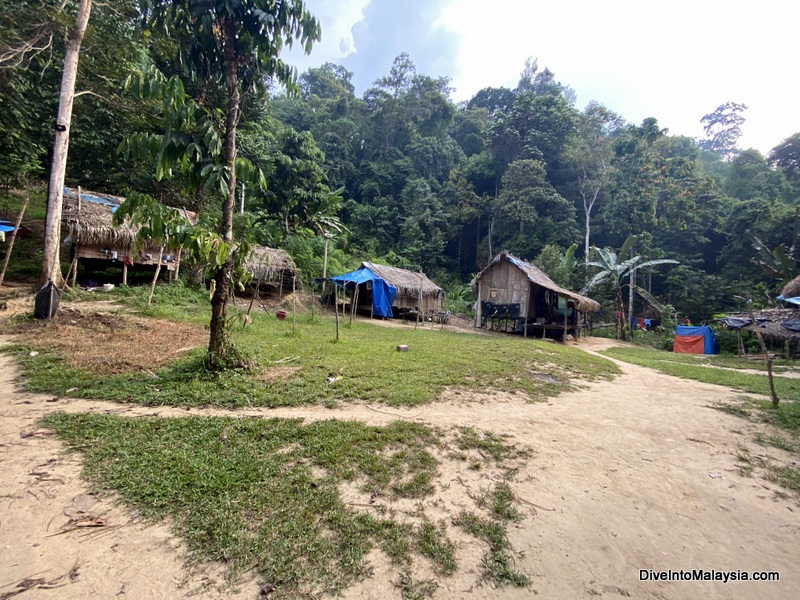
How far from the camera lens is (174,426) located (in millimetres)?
4309

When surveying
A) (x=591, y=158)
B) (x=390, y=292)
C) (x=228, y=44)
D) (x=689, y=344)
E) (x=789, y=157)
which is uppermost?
(x=789, y=157)

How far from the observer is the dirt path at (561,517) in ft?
8.00

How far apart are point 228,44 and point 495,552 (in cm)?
811

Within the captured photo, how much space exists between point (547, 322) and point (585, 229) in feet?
57.1

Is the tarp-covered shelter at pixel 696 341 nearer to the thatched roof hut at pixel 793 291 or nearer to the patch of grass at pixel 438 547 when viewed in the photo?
the thatched roof hut at pixel 793 291

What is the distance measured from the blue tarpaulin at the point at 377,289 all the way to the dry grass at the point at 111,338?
10.8 metres

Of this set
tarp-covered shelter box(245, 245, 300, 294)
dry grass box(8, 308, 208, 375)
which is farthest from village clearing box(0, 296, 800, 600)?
tarp-covered shelter box(245, 245, 300, 294)

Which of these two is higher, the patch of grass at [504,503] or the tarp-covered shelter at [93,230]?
the tarp-covered shelter at [93,230]

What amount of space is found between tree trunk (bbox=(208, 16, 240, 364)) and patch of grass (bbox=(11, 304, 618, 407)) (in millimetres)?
611

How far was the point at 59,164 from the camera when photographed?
9.30m

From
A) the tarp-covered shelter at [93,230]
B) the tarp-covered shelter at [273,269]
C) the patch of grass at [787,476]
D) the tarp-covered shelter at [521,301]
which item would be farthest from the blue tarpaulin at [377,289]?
the patch of grass at [787,476]

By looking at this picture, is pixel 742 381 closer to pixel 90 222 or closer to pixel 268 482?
pixel 268 482

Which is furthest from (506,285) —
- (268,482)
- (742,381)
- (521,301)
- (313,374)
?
(268,482)

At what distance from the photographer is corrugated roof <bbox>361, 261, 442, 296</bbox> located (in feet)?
70.3
